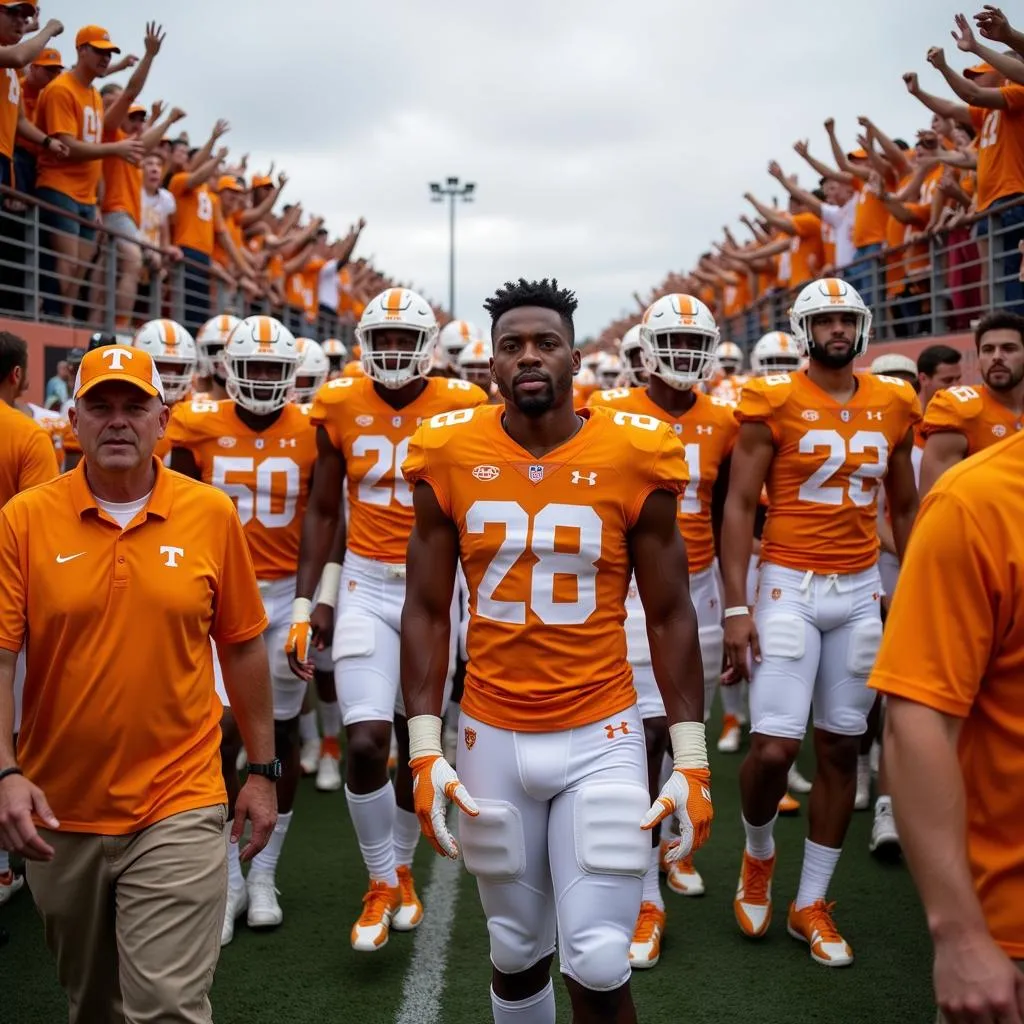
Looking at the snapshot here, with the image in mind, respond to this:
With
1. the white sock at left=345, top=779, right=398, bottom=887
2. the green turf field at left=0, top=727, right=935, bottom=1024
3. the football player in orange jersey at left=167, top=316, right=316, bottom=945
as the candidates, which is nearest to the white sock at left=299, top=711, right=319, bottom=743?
the green turf field at left=0, top=727, right=935, bottom=1024

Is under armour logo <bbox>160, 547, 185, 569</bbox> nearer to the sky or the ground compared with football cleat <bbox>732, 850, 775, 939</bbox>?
nearer to the sky

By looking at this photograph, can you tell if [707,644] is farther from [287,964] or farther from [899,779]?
[899,779]

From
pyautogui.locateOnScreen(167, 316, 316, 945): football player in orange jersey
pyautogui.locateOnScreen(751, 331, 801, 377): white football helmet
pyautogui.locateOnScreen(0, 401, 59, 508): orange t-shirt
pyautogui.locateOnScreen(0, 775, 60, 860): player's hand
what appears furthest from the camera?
pyautogui.locateOnScreen(751, 331, 801, 377): white football helmet

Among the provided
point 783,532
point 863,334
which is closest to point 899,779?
point 783,532

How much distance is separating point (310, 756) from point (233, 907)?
8.72 feet

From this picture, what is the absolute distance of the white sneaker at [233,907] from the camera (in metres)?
5.08

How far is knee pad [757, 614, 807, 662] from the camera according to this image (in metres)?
5.03

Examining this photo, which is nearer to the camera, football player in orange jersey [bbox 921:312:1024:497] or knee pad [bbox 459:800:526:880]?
knee pad [bbox 459:800:526:880]

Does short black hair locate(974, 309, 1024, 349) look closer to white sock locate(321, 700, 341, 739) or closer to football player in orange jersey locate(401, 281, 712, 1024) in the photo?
football player in orange jersey locate(401, 281, 712, 1024)

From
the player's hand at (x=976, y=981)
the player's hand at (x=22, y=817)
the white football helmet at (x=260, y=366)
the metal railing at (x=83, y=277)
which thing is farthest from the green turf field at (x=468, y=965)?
the metal railing at (x=83, y=277)

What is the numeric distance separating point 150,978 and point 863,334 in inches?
153

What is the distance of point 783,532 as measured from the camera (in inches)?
207

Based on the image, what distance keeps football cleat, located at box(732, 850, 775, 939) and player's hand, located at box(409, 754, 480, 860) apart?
2.20 meters

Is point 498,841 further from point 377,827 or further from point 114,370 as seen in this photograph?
point 377,827
